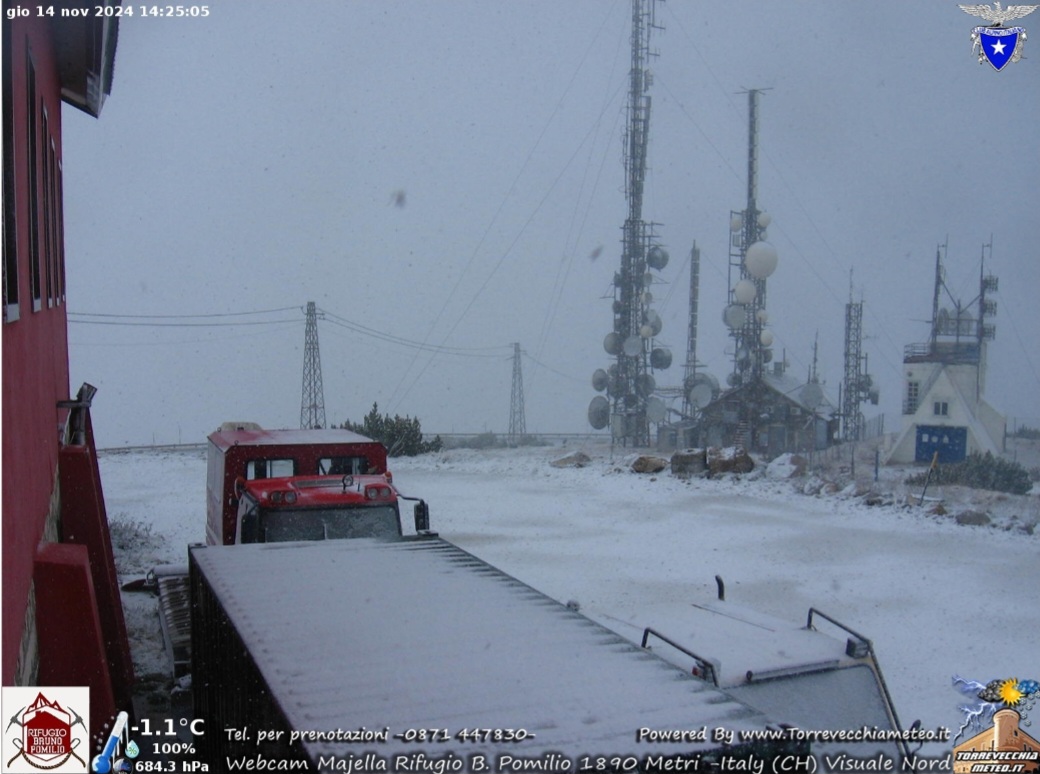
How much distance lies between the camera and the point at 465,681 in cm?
360

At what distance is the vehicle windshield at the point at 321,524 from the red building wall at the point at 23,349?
6.43 ft

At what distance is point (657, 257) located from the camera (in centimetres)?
3020

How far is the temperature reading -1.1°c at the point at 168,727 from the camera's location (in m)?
5.81

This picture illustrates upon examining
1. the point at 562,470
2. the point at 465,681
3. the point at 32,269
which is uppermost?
the point at 32,269

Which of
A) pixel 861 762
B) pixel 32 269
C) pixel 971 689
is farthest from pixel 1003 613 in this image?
pixel 32 269

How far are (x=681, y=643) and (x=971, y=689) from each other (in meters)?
4.32

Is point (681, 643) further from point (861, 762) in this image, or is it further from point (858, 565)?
point (858, 565)

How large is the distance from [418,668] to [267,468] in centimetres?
676

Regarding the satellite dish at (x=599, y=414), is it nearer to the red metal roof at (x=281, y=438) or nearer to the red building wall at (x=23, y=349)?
the red metal roof at (x=281, y=438)

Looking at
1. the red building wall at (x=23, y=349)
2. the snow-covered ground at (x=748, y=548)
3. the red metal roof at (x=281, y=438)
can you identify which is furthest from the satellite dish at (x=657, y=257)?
the red building wall at (x=23, y=349)

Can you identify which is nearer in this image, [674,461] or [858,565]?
[858,565]

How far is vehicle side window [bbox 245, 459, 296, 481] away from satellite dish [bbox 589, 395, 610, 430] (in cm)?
2292

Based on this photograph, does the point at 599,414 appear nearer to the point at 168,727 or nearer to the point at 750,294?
the point at 750,294

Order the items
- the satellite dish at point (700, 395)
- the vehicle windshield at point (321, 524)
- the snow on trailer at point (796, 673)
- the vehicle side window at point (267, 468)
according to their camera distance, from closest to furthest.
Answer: the snow on trailer at point (796, 673) → the vehicle windshield at point (321, 524) → the vehicle side window at point (267, 468) → the satellite dish at point (700, 395)
